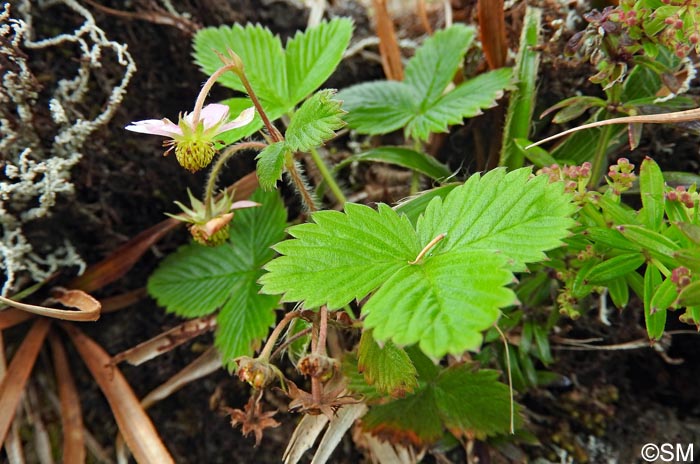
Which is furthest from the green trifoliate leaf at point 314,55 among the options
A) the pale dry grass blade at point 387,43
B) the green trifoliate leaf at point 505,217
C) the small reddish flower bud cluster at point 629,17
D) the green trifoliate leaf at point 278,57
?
the small reddish flower bud cluster at point 629,17

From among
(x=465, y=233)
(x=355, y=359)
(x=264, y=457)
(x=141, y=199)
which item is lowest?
(x=264, y=457)

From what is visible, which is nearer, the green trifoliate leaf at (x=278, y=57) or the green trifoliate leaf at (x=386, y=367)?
the green trifoliate leaf at (x=386, y=367)

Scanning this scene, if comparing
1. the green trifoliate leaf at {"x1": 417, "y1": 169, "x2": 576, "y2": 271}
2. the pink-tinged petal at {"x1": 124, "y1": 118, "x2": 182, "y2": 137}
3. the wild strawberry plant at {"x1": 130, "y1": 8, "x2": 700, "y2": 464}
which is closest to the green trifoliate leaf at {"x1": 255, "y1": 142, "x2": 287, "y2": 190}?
the wild strawberry plant at {"x1": 130, "y1": 8, "x2": 700, "y2": 464}

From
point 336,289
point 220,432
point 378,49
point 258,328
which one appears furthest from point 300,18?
point 220,432

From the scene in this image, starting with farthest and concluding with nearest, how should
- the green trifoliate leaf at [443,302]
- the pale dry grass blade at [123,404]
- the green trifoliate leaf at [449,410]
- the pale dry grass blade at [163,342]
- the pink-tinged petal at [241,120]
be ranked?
the pale dry grass blade at [163,342] → the pale dry grass blade at [123,404] → the green trifoliate leaf at [449,410] → the pink-tinged petal at [241,120] → the green trifoliate leaf at [443,302]

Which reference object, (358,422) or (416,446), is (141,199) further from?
(416,446)

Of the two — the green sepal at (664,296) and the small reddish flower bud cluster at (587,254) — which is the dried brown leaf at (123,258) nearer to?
the small reddish flower bud cluster at (587,254)

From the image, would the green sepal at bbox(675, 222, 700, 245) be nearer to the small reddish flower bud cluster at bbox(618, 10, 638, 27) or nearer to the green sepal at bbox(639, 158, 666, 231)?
the green sepal at bbox(639, 158, 666, 231)
